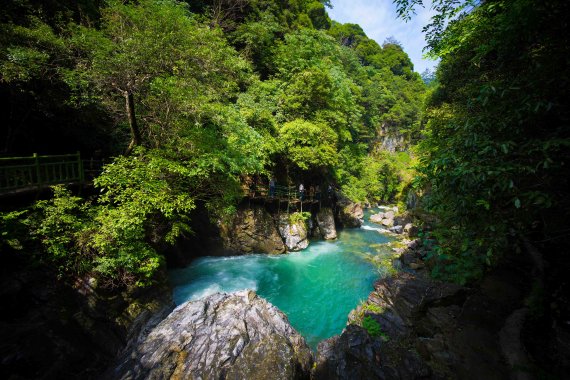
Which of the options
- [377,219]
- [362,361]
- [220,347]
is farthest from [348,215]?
[220,347]

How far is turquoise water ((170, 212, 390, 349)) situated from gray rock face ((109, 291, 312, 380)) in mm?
2542

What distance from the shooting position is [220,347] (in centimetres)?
557

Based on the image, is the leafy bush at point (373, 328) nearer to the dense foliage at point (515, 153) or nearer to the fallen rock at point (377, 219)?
the dense foliage at point (515, 153)

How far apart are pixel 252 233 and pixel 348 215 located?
1116 centimetres

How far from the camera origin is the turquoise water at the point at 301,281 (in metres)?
9.49

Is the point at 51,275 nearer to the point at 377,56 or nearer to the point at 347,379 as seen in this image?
the point at 347,379

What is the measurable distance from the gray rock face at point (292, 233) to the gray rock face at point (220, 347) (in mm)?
8354

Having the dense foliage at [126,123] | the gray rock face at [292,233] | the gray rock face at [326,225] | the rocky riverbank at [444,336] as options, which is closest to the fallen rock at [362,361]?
the rocky riverbank at [444,336]

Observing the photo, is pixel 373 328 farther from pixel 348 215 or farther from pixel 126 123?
pixel 348 215

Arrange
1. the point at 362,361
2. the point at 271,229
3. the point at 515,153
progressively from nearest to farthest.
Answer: the point at 515,153, the point at 362,361, the point at 271,229

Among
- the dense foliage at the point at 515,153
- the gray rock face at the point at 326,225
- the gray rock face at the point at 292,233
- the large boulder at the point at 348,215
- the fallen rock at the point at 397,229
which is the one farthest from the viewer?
the large boulder at the point at 348,215

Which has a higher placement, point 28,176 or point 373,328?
point 28,176

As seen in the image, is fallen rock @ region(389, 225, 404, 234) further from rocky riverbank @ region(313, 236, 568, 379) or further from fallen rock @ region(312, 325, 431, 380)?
fallen rock @ region(312, 325, 431, 380)

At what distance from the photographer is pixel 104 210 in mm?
6977
